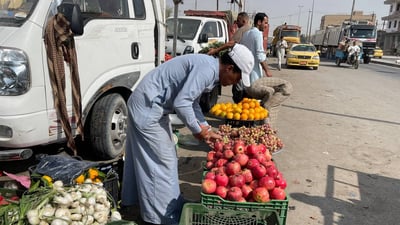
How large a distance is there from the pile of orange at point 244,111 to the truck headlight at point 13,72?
9.30 feet

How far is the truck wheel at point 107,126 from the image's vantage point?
4.31m

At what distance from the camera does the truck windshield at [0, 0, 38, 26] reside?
3.43 metres

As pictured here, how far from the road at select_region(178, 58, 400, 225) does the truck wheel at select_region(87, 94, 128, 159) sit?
0.96 metres

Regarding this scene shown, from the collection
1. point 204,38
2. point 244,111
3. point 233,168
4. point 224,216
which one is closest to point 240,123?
point 244,111

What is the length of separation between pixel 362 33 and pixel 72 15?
31.3m

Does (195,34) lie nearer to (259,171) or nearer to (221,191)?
(259,171)

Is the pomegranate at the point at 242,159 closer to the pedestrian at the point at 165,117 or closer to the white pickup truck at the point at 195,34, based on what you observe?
the pedestrian at the point at 165,117

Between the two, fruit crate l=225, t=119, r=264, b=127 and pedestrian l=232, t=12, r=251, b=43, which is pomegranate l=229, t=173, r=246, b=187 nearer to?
fruit crate l=225, t=119, r=264, b=127

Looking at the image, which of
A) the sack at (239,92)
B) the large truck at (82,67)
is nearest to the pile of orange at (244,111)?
the sack at (239,92)

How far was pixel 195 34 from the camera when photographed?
34.2ft

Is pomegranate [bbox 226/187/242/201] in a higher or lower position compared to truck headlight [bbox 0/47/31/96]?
lower

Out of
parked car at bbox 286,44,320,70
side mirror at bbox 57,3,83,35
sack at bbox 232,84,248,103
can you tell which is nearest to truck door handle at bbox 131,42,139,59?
side mirror at bbox 57,3,83,35

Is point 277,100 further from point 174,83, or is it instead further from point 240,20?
point 174,83

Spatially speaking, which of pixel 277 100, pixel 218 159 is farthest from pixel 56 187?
pixel 277 100
